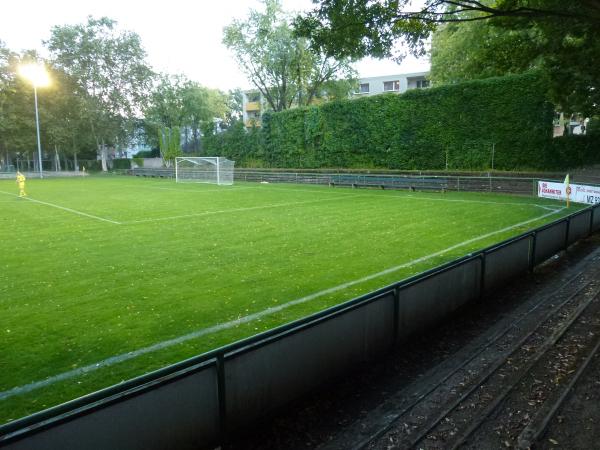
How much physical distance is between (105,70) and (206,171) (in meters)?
29.6

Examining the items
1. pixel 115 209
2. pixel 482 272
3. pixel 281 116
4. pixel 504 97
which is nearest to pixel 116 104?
pixel 281 116

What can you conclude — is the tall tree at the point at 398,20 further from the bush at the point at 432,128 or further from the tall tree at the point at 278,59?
the tall tree at the point at 278,59

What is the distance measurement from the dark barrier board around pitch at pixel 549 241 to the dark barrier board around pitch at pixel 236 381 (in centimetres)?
399

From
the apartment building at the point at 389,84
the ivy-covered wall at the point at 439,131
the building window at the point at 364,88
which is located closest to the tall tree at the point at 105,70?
the apartment building at the point at 389,84

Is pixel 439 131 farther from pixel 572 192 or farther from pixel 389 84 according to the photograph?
pixel 389 84

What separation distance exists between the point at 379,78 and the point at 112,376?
7492cm

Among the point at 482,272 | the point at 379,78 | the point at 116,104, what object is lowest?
the point at 482,272

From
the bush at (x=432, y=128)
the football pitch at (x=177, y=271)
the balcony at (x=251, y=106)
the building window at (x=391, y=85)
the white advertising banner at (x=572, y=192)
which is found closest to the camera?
the football pitch at (x=177, y=271)

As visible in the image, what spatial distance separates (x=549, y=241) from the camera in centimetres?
1086

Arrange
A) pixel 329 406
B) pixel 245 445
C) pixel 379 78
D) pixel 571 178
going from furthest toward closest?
pixel 379 78, pixel 571 178, pixel 329 406, pixel 245 445

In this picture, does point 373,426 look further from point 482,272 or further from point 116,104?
point 116,104

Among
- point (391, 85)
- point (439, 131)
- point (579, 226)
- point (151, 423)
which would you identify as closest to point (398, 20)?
point (579, 226)

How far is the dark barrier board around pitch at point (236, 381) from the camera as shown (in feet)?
10.4

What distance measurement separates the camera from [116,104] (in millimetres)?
62219
